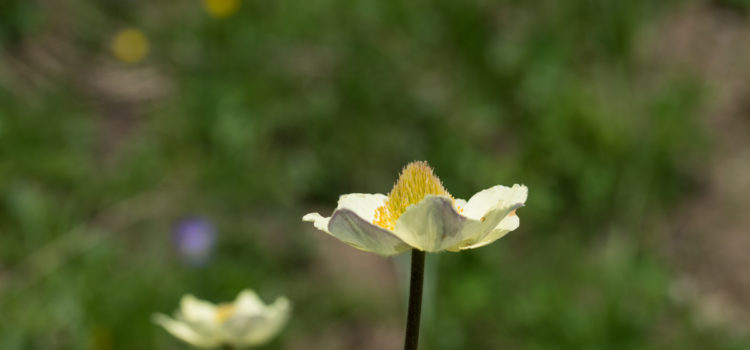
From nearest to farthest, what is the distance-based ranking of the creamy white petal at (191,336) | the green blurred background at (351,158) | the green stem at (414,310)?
the green stem at (414,310), the creamy white petal at (191,336), the green blurred background at (351,158)

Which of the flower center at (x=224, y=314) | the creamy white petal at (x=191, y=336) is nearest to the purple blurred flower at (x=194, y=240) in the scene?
the flower center at (x=224, y=314)

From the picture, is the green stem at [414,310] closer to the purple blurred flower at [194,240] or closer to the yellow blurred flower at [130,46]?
the purple blurred flower at [194,240]

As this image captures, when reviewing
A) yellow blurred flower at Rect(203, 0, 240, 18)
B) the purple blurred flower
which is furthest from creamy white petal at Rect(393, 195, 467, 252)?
yellow blurred flower at Rect(203, 0, 240, 18)

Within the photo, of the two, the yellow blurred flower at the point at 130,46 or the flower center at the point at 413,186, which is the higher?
the yellow blurred flower at the point at 130,46

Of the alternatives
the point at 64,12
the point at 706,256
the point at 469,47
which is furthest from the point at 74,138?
the point at 706,256

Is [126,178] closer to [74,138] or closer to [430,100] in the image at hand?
[74,138]

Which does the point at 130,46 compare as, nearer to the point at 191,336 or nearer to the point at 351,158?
the point at 351,158

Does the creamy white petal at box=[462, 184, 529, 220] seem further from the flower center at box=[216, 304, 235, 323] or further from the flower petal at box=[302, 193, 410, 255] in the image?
the flower center at box=[216, 304, 235, 323]
